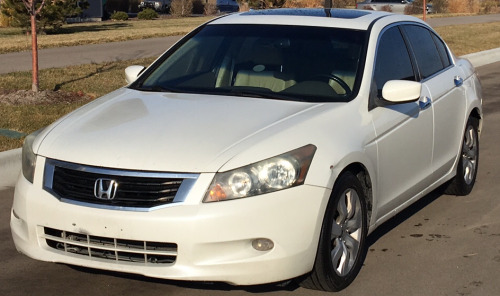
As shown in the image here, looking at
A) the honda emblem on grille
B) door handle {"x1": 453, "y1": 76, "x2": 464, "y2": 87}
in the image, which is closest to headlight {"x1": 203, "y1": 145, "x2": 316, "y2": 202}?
the honda emblem on grille

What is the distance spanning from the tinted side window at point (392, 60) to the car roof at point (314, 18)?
0.50 feet

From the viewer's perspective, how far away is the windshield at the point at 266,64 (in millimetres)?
5727

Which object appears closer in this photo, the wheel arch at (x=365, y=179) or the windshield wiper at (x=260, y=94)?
the wheel arch at (x=365, y=179)

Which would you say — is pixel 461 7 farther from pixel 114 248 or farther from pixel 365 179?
pixel 114 248

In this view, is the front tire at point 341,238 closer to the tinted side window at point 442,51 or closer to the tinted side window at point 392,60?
the tinted side window at point 392,60

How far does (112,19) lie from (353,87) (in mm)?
34318

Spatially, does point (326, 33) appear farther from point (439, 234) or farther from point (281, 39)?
point (439, 234)

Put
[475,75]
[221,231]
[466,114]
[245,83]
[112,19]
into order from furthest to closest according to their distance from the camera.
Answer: [112,19], [475,75], [466,114], [245,83], [221,231]

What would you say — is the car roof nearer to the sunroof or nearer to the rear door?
the sunroof

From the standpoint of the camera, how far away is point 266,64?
6047 millimetres

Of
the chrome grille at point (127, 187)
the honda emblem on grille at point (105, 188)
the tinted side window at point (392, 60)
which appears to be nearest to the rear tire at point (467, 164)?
the tinted side window at point (392, 60)

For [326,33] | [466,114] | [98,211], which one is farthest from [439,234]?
[98,211]

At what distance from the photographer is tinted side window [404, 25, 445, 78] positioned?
6641 millimetres

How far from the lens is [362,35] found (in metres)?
6.03
